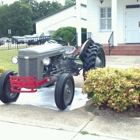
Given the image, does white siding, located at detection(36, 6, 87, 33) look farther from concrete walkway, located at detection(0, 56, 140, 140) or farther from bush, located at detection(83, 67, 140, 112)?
concrete walkway, located at detection(0, 56, 140, 140)

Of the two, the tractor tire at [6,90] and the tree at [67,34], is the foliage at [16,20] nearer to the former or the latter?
the tree at [67,34]

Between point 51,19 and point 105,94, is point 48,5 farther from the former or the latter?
point 105,94

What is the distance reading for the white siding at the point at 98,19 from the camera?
17828mm

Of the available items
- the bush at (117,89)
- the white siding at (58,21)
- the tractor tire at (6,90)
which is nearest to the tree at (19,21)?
the white siding at (58,21)

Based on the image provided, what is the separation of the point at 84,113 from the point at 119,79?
1.03 metres

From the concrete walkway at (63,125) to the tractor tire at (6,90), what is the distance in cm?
37

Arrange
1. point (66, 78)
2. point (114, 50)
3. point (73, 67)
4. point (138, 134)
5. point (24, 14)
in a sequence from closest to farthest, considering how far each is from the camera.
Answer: point (138, 134)
point (66, 78)
point (73, 67)
point (114, 50)
point (24, 14)

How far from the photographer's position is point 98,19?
722 inches

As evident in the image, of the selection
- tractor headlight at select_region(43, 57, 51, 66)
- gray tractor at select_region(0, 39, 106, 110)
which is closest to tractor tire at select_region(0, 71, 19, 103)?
gray tractor at select_region(0, 39, 106, 110)

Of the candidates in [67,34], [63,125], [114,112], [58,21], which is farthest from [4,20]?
[63,125]

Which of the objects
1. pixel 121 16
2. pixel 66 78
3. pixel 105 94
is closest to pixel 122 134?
pixel 105 94

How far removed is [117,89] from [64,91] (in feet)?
3.82

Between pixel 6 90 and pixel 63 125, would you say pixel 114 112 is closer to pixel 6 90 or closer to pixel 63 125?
pixel 63 125

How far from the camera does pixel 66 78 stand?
5914 millimetres
